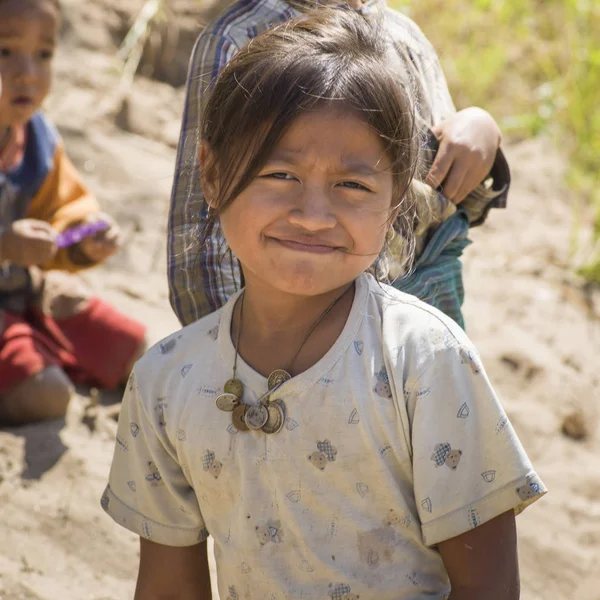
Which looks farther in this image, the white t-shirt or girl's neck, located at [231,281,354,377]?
girl's neck, located at [231,281,354,377]

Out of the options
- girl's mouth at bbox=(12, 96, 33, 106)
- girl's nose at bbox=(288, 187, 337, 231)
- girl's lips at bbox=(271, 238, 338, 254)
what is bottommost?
girl's mouth at bbox=(12, 96, 33, 106)

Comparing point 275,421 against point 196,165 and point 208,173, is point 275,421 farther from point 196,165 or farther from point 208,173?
point 196,165

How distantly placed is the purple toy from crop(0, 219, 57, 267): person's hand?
0.15 m

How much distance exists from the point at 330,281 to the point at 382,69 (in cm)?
34

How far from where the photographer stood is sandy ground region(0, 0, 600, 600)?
225cm

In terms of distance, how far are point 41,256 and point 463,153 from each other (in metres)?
1.34

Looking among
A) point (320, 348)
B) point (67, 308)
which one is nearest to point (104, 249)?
point (67, 308)

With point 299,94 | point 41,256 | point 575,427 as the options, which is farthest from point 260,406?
point 575,427

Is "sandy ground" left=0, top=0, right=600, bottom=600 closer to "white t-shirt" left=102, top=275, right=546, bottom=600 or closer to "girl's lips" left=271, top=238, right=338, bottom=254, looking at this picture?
"white t-shirt" left=102, top=275, right=546, bottom=600

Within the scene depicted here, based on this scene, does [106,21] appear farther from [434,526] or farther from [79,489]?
[434,526]

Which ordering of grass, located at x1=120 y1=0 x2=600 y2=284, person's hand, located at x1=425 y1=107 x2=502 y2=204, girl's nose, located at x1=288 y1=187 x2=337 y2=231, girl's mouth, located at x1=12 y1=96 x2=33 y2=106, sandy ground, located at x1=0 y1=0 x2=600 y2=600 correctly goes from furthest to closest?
grass, located at x1=120 y1=0 x2=600 y2=284 < girl's mouth, located at x1=12 y1=96 x2=33 y2=106 < sandy ground, located at x1=0 y1=0 x2=600 y2=600 < person's hand, located at x1=425 y1=107 x2=502 y2=204 < girl's nose, located at x1=288 y1=187 x2=337 y2=231

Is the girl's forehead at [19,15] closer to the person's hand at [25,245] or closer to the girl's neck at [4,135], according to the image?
the girl's neck at [4,135]

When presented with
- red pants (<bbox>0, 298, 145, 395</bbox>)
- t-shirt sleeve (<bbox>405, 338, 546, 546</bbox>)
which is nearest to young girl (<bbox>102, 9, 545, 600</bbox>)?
t-shirt sleeve (<bbox>405, 338, 546, 546</bbox>)

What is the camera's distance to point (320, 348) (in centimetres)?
153
